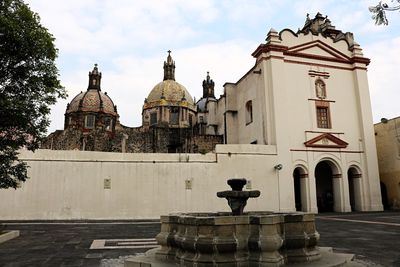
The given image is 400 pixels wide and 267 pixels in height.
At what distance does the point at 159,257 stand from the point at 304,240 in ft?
8.88

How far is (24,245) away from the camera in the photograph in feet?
29.6

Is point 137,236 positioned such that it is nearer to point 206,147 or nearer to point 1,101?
point 1,101

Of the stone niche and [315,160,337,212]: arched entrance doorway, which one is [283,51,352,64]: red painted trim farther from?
the stone niche

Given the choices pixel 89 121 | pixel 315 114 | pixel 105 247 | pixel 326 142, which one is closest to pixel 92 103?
pixel 89 121

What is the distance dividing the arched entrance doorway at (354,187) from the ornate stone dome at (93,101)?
103 feet

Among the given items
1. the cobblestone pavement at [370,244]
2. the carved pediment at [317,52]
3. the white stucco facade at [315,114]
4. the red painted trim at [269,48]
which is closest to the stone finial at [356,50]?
the white stucco facade at [315,114]

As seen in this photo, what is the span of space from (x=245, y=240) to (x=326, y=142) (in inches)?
718

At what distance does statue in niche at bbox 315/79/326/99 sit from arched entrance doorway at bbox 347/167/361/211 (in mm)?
5424

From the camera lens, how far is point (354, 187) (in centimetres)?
2288

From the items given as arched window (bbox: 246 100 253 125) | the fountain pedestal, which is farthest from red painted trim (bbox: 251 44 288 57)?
the fountain pedestal

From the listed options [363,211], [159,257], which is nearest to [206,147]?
[363,211]

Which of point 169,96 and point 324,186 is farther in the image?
point 169,96

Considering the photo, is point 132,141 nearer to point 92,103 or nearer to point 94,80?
point 92,103

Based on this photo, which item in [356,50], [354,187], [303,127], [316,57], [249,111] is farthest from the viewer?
[249,111]
